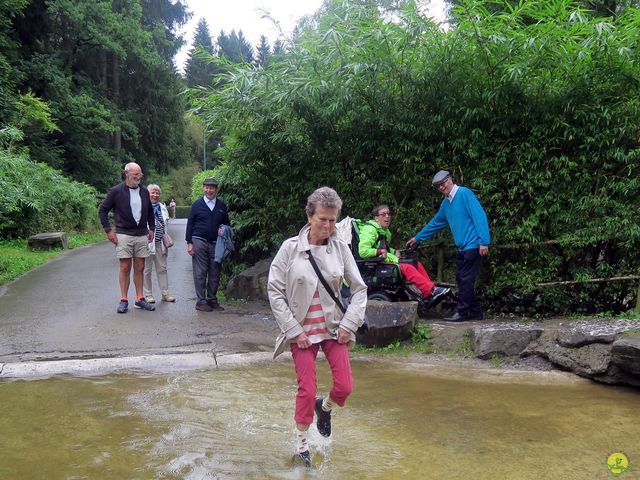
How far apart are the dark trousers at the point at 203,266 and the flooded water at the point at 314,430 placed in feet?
8.55

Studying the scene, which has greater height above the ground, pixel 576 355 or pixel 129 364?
pixel 576 355

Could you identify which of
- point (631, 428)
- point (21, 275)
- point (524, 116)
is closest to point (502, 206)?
point (524, 116)

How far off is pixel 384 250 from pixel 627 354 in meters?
2.84

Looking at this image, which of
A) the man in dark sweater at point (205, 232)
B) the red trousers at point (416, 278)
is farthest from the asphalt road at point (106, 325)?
the red trousers at point (416, 278)

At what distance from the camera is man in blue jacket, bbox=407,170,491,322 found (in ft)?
21.1

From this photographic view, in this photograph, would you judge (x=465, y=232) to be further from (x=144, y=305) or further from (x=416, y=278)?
(x=144, y=305)

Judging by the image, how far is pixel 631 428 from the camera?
13.4 feet

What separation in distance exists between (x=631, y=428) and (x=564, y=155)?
3528 millimetres

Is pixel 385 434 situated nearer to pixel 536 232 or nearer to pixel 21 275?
pixel 536 232

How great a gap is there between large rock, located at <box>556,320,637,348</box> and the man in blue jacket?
49.4 inches

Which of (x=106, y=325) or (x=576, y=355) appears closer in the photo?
(x=576, y=355)

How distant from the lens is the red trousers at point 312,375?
3541mm

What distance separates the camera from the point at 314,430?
13.1 feet

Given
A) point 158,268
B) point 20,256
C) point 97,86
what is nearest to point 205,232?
point 158,268
